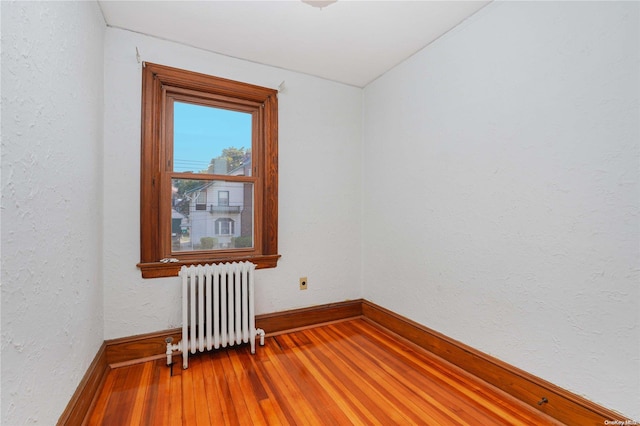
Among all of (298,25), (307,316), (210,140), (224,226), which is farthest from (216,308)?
(298,25)

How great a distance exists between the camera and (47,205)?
116cm

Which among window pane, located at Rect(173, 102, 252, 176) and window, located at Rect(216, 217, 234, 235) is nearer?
window pane, located at Rect(173, 102, 252, 176)

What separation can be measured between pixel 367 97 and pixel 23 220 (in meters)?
2.78

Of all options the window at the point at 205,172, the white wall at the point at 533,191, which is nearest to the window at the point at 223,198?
the window at the point at 205,172

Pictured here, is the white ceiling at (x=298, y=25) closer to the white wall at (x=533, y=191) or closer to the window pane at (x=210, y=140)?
the white wall at (x=533, y=191)

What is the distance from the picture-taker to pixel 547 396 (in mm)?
1456

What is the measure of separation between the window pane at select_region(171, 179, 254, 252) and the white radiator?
0.28 meters

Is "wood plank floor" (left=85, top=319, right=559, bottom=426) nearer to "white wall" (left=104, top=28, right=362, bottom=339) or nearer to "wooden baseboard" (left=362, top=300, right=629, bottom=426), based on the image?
"wooden baseboard" (left=362, top=300, right=629, bottom=426)

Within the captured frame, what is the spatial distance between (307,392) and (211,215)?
5.02 ft

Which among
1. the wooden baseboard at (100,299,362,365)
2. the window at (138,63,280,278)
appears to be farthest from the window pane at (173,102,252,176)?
the wooden baseboard at (100,299,362,365)

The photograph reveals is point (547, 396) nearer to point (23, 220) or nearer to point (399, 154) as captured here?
point (399, 154)

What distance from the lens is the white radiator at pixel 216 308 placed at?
2010mm

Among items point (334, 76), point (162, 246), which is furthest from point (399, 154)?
point (162, 246)

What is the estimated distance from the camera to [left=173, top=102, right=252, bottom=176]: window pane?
226 cm
